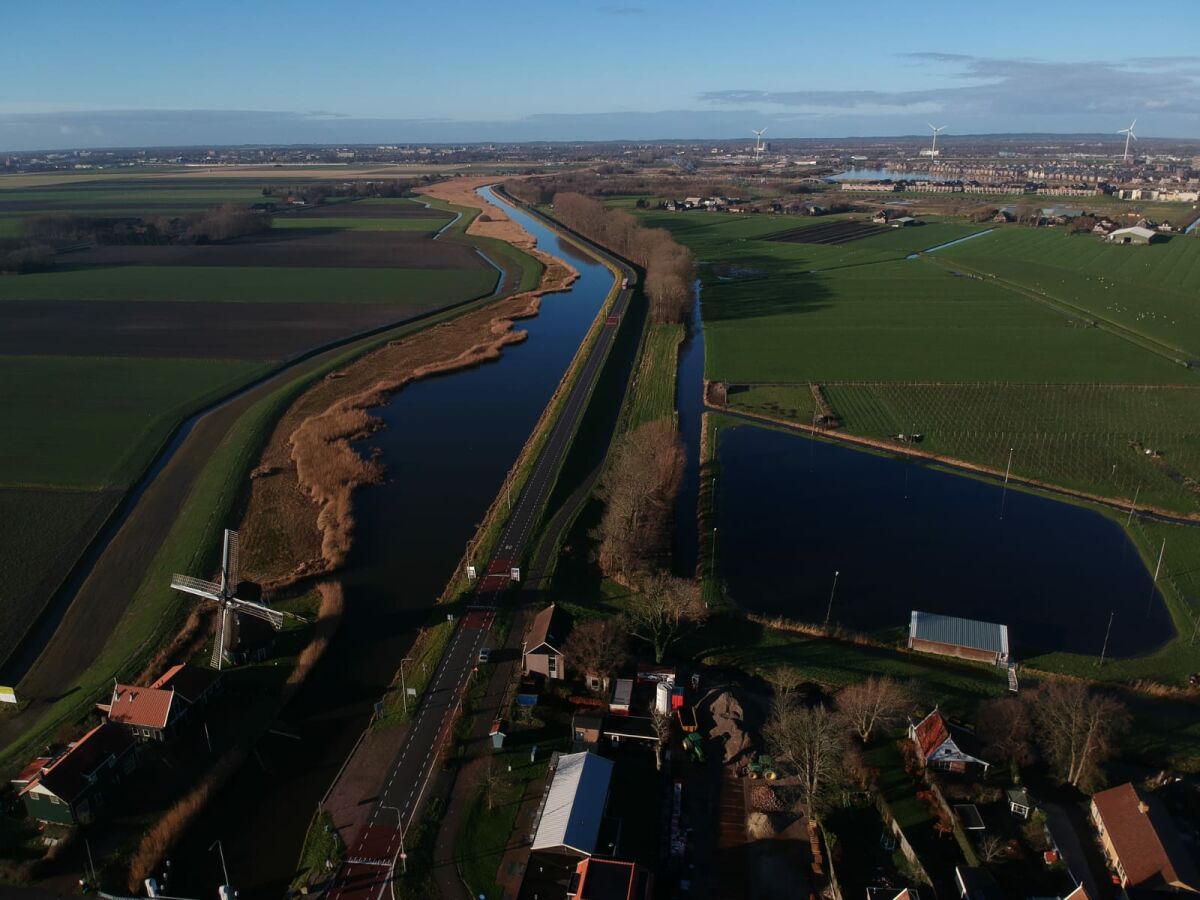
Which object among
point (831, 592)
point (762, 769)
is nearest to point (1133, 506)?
point (831, 592)

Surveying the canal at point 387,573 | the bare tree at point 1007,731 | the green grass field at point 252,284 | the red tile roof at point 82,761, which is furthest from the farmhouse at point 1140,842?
the green grass field at point 252,284

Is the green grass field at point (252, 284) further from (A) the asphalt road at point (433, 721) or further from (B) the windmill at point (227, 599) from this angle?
(B) the windmill at point (227, 599)

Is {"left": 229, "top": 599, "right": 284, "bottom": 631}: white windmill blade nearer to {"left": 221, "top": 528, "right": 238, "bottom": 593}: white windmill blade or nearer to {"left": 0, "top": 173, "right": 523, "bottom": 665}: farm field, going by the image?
{"left": 221, "top": 528, "right": 238, "bottom": 593}: white windmill blade

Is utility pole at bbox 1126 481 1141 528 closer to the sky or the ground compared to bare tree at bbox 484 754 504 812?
closer to the sky

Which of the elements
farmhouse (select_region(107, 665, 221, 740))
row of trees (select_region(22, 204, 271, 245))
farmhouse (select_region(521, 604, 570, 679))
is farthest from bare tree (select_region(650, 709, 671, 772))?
row of trees (select_region(22, 204, 271, 245))

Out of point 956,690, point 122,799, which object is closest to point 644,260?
point 956,690

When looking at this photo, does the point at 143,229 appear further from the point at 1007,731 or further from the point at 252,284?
the point at 1007,731
